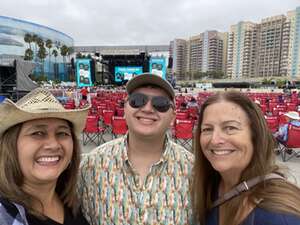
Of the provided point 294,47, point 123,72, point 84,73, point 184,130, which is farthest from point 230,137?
point 294,47

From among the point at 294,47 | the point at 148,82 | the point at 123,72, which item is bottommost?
the point at 148,82

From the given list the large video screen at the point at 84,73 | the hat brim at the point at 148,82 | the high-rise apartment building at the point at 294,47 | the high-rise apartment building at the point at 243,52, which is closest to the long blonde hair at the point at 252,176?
the hat brim at the point at 148,82

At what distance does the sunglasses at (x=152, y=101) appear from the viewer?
1.81 metres

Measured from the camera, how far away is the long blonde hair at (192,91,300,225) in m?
1.24

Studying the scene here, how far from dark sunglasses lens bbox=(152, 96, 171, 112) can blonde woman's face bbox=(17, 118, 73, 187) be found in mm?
645

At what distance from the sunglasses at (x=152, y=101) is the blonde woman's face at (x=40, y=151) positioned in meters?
0.54

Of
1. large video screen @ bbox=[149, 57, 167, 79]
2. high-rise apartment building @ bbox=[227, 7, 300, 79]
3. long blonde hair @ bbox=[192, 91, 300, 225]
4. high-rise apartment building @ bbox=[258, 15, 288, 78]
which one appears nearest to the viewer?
long blonde hair @ bbox=[192, 91, 300, 225]

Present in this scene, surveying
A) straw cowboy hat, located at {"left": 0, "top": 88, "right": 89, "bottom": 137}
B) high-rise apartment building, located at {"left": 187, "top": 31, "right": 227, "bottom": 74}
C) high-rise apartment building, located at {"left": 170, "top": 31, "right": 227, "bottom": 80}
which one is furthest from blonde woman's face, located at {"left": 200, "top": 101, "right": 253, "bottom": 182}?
high-rise apartment building, located at {"left": 187, "top": 31, "right": 227, "bottom": 74}

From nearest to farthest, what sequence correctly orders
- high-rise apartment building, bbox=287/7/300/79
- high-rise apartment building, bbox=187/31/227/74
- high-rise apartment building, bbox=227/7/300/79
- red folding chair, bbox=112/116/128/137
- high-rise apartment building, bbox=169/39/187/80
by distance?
1. red folding chair, bbox=112/116/128/137
2. high-rise apartment building, bbox=287/7/300/79
3. high-rise apartment building, bbox=227/7/300/79
4. high-rise apartment building, bbox=187/31/227/74
5. high-rise apartment building, bbox=169/39/187/80

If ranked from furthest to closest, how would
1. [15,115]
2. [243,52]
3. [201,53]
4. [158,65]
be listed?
1. [201,53]
2. [243,52]
3. [158,65]
4. [15,115]

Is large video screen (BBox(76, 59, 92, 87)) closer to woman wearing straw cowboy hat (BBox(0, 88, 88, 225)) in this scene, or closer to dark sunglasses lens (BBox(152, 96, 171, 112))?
dark sunglasses lens (BBox(152, 96, 171, 112))

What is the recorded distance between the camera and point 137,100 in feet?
5.98

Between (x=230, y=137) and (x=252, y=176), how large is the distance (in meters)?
0.25

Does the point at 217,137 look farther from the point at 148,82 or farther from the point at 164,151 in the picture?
the point at 148,82
